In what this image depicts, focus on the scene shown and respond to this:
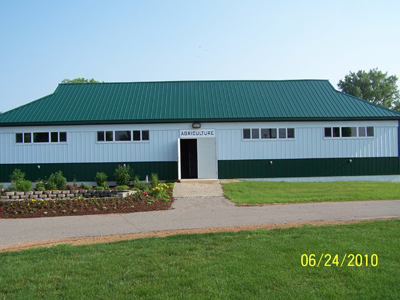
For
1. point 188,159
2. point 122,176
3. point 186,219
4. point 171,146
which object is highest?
point 171,146

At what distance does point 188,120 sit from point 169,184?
3.86 m

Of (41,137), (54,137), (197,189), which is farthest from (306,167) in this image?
(41,137)

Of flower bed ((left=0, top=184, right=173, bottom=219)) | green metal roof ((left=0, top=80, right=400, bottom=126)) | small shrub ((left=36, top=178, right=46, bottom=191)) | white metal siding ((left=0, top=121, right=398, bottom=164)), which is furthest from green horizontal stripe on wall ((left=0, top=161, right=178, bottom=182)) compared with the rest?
flower bed ((left=0, top=184, right=173, bottom=219))

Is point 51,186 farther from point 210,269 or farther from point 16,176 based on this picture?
point 210,269

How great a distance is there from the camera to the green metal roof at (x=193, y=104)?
64.5 ft

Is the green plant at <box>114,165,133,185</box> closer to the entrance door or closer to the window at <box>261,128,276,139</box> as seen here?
the entrance door

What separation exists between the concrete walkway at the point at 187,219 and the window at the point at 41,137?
9.06 metres

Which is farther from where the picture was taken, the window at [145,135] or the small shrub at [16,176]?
the window at [145,135]

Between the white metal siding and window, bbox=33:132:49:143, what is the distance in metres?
0.24

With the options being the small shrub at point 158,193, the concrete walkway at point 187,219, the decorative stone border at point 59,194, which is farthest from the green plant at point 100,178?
the concrete walkway at point 187,219

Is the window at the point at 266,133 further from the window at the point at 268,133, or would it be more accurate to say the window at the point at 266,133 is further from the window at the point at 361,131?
the window at the point at 361,131

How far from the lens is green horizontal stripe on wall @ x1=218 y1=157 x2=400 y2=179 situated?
19.6 meters

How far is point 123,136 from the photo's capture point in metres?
19.8

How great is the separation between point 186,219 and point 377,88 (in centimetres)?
5014
